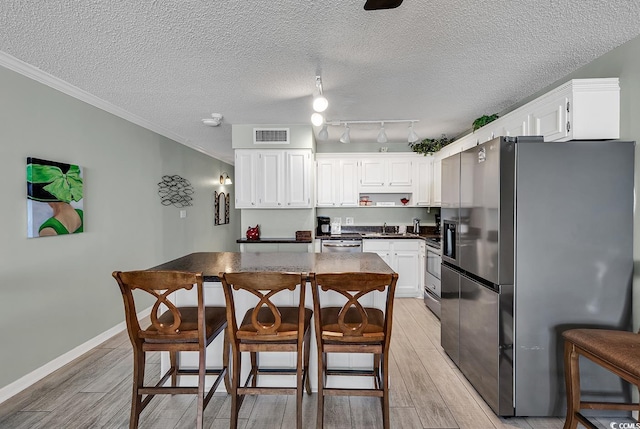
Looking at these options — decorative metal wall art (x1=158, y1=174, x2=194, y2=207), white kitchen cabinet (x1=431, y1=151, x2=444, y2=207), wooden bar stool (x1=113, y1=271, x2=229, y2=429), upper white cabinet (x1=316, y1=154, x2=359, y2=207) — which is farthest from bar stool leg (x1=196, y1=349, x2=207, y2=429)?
white kitchen cabinet (x1=431, y1=151, x2=444, y2=207)

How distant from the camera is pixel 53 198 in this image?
8.64ft

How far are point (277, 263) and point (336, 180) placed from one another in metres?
2.99

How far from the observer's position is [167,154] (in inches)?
177

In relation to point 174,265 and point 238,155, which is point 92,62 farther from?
point 238,155

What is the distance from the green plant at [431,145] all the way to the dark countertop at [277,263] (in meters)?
2.88

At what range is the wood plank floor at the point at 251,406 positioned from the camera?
2.00 meters

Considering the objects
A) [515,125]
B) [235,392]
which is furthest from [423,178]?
[235,392]

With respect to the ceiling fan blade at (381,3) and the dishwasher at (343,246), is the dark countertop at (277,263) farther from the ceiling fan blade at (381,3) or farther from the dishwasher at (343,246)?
the dishwasher at (343,246)

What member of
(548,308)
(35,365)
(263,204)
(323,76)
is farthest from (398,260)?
(35,365)

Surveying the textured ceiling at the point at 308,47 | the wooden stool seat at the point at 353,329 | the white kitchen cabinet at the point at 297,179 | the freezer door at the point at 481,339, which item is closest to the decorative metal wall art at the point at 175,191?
the textured ceiling at the point at 308,47

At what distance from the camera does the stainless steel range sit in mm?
3955

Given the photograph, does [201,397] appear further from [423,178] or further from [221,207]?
[221,207]

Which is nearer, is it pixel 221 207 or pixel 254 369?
pixel 254 369

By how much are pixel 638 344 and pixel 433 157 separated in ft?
12.5
